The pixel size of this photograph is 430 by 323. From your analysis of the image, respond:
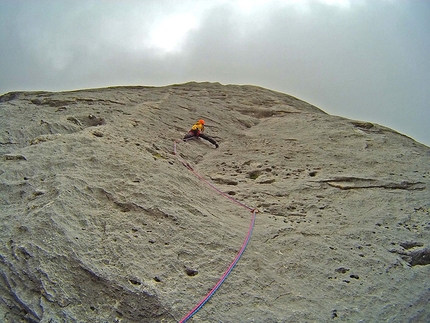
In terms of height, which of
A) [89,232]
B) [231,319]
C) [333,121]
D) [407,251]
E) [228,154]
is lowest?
[231,319]

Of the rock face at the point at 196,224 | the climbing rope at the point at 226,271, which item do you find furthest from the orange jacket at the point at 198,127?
the climbing rope at the point at 226,271

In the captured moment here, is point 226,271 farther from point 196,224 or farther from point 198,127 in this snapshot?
point 198,127

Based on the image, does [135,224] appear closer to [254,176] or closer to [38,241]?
[38,241]

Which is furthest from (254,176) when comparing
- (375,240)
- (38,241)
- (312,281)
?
(38,241)

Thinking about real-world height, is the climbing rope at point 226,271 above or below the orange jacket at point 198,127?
below

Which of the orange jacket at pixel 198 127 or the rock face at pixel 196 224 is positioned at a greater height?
the orange jacket at pixel 198 127

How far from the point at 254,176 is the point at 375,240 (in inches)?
95.5

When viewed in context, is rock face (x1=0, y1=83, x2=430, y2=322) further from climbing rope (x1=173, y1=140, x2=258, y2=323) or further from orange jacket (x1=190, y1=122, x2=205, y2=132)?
orange jacket (x1=190, y1=122, x2=205, y2=132)

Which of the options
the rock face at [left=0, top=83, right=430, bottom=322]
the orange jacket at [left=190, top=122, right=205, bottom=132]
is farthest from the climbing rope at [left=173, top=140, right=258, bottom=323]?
the orange jacket at [left=190, top=122, right=205, bottom=132]

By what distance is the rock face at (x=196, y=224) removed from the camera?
3.33 meters

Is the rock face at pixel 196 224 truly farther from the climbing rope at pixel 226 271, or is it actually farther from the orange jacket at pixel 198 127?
the orange jacket at pixel 198 127

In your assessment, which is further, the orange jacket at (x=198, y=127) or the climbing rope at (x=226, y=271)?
the orange jacket at (x=198, y=127)

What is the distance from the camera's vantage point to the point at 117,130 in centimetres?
661

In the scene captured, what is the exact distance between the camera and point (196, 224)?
4.43 meters
